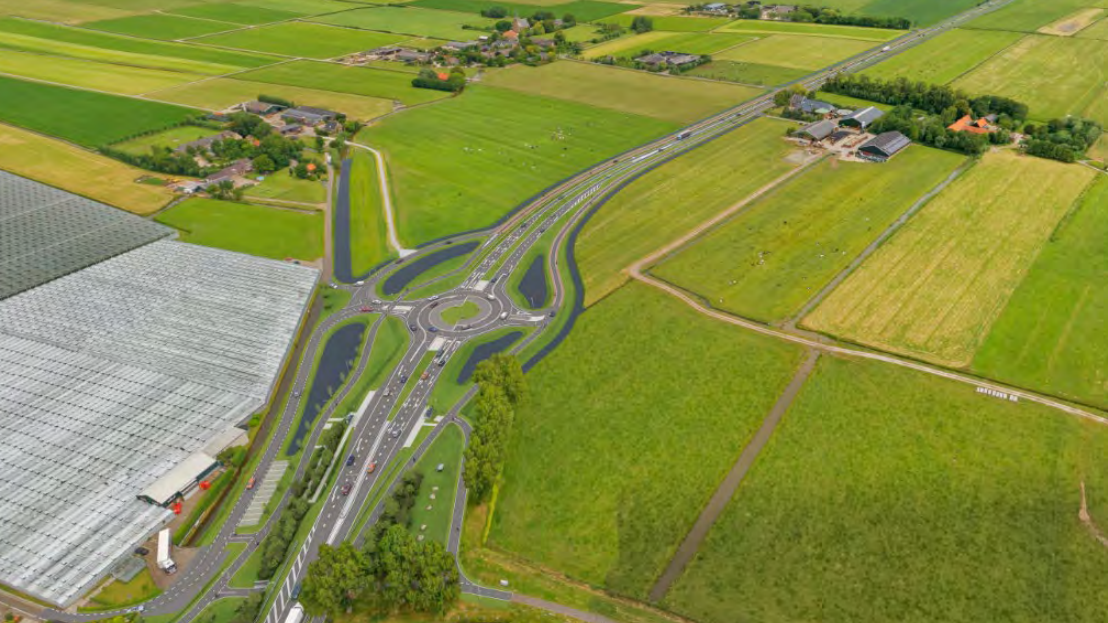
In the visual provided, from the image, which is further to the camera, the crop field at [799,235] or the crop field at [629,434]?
the crop field at [799,235]

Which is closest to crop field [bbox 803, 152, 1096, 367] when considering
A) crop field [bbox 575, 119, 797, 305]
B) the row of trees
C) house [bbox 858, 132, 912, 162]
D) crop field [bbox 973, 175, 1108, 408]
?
crop field [bbox 973, 175, 1108, 408]

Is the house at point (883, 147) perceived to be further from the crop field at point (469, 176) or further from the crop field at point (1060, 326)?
the crop field at point (469, 176)

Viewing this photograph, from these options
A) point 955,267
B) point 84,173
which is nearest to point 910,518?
point 955,267

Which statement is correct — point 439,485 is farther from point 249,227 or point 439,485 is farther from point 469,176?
point 469,176

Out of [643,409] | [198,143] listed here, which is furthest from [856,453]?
[198,143]

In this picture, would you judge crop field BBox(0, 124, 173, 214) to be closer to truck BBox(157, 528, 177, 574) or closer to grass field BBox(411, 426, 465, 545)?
truck BBox(157, 528, 177, 574)

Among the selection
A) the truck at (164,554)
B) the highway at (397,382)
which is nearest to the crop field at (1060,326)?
the highway at (397,382)

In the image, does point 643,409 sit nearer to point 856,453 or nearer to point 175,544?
point 856,453
